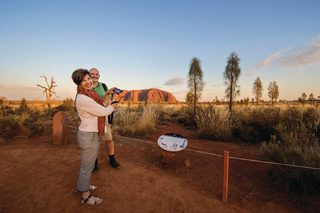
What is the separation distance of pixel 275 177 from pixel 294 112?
398cm

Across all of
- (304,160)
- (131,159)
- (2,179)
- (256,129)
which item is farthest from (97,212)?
(256,129)

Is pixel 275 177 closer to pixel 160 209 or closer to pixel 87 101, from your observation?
pixel 160 209

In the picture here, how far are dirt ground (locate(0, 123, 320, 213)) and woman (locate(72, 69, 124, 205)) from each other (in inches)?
25.5

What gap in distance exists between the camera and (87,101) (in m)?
1.94

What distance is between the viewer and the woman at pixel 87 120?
197 centimetres

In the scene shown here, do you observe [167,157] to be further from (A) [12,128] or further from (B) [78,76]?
(A) [12,128]

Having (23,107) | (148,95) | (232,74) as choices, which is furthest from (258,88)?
(148,95)

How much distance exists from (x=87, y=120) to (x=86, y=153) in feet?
1.60

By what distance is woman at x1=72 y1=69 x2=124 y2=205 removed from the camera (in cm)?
197

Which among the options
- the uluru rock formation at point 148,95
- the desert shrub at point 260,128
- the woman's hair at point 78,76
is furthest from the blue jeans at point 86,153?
the uluru rock formation at point 148,95

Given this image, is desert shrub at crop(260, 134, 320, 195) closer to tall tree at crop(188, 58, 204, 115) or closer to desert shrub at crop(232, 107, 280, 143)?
desert shrub at crop(232, 107, 280, 143)

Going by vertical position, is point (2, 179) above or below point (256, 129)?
below

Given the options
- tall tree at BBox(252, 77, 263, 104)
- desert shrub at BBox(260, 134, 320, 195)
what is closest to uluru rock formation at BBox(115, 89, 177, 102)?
tall tree at BBox(252, 77, 263, 104)

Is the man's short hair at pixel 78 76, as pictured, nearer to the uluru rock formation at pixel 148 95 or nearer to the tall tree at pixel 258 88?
the tall tree at pixel 258 88
